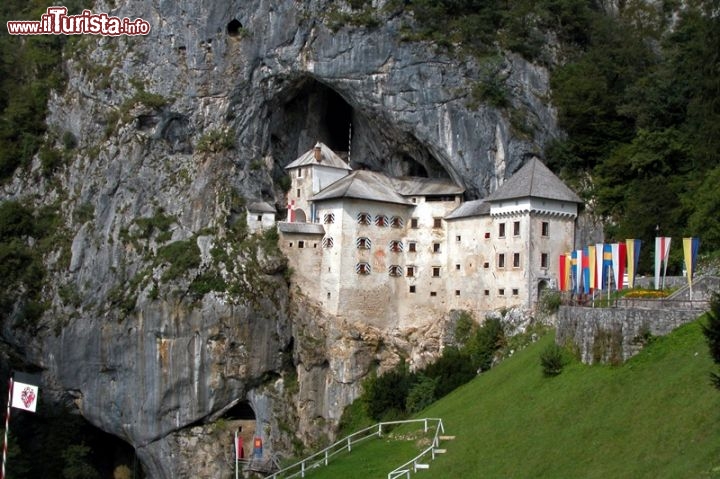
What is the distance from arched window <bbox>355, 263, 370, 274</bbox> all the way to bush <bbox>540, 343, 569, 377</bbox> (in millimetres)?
25283

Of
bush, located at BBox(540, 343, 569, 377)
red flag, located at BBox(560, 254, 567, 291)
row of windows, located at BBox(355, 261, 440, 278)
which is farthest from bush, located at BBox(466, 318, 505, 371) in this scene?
bush, located at BBox(540, 343, 569, 377)

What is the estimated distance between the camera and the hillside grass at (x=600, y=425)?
2144cm

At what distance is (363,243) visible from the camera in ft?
186

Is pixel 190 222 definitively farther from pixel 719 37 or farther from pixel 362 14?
pixel 719 37

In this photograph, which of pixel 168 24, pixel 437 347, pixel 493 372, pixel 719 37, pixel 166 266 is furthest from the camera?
pixel 168 24

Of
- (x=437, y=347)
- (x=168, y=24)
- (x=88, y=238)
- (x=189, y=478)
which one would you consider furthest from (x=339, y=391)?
(x=168, y=24)

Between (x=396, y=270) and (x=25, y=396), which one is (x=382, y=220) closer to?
(x=396, y=270)

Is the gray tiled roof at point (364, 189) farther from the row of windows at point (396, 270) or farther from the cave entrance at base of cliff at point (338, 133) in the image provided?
the row of windows at point (396, 270)

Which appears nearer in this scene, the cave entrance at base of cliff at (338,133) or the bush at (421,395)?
the bush at (421,395)

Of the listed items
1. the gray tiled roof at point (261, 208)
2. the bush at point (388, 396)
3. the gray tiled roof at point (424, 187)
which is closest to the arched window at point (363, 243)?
the gray tiled roof at point (424, 187)

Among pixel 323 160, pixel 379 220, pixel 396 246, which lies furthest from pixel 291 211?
pixel 396 246

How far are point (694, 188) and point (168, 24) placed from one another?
3547cm

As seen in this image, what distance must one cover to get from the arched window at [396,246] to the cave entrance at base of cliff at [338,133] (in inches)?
213

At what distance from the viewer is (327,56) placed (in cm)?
5850
